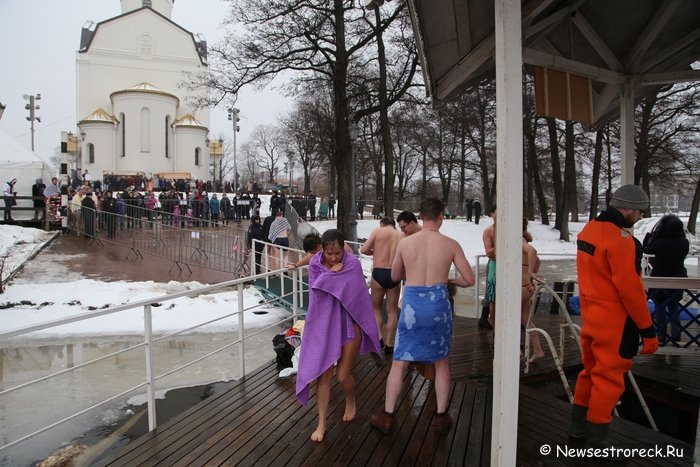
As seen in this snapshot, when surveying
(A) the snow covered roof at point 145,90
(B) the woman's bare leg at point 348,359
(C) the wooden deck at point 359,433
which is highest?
(A) the snow covered roof at point 145,90

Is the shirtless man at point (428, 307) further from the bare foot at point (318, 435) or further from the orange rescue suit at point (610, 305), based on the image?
the orange rescue suit at point (610, 305)

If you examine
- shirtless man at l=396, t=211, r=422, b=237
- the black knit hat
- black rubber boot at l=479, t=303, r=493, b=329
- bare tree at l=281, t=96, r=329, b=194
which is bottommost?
black rubber boot at l=479, t=303, r=493, b=329

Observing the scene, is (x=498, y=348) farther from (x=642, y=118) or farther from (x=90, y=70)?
(x=90, y=70)

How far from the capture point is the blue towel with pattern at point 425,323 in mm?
3572

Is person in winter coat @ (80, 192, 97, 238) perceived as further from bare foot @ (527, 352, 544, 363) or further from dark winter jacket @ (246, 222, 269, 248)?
bare foot @ (527, 352, 544, 363)

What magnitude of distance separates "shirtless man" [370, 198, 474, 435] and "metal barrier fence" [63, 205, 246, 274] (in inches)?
449

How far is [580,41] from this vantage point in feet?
16.8

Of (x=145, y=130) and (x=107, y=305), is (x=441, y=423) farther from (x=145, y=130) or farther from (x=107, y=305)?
(x=145, y=130)

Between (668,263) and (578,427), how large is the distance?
3639mm

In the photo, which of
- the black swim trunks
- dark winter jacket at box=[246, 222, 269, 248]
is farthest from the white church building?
the black swim trunks

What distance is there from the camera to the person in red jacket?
3.11 m

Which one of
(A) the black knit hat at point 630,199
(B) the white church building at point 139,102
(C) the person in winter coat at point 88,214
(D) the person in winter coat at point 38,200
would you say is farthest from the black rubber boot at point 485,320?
(B) the white church building at point 139,102

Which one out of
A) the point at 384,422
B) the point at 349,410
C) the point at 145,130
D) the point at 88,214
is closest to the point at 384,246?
the point at 349,410

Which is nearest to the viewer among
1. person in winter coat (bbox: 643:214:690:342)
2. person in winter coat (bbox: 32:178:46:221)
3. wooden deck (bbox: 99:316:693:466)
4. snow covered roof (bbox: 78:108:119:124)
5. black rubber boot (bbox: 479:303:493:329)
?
wooden deck (bbox: 99:316:693:466)
